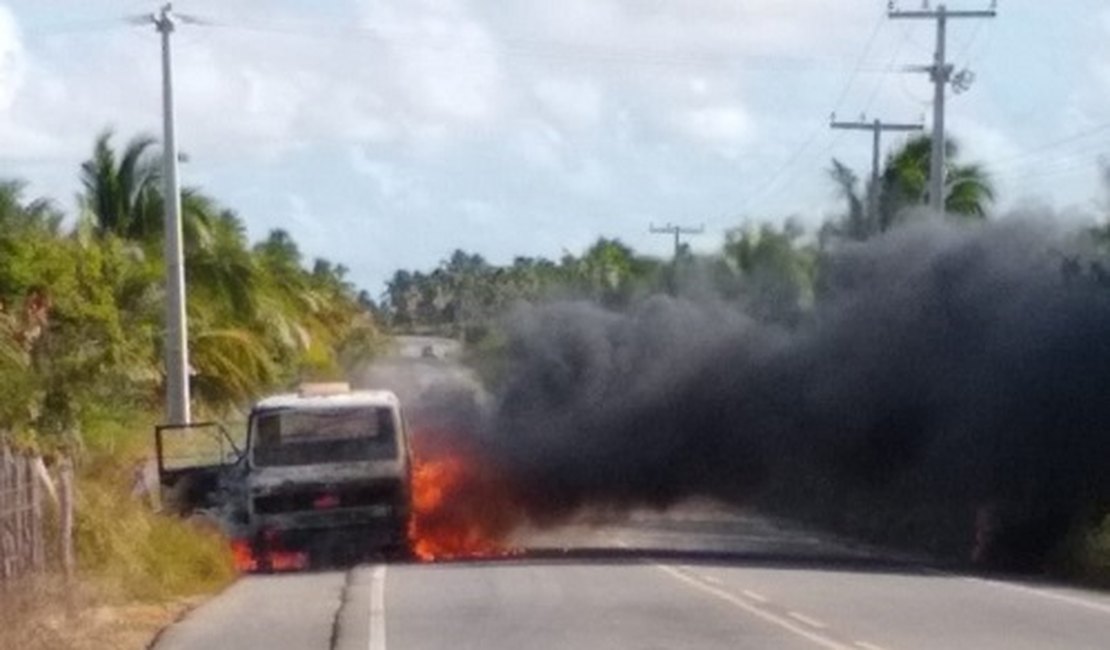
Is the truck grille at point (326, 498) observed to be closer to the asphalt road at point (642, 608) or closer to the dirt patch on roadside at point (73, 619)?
the asphalt road at point (642, 608)

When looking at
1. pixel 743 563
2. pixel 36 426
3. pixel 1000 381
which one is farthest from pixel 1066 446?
pixel 36 426

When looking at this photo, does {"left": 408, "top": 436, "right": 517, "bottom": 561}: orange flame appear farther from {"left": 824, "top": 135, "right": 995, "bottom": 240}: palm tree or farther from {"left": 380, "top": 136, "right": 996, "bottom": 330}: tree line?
{"left": 824, "top": 135, "right": 995, "bottom": 240}: palm tree

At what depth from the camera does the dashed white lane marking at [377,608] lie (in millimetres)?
24125

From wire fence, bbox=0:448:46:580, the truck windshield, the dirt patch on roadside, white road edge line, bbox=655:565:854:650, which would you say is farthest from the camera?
the truck windshield

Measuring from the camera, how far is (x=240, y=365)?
54.8m

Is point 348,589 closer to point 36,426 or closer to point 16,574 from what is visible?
point 36,426

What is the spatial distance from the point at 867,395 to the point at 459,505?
22.5 feet

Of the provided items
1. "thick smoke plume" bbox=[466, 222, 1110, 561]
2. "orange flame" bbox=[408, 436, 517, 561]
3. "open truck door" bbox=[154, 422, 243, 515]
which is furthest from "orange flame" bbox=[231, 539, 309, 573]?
"thick smoke plume" bbox=[466, 222, 1110, 561]

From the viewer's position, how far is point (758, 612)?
27156 millimetres

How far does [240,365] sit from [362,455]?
17866 millimetres

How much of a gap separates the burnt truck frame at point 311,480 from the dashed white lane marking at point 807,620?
11.3 metres

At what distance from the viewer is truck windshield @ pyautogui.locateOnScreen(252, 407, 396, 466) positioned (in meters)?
37.3

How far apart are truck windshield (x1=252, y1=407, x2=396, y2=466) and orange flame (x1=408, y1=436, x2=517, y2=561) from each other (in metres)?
3.69

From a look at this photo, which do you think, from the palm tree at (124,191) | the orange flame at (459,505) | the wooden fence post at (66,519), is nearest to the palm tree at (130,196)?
the palm tree at (124,191)
